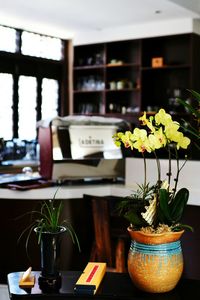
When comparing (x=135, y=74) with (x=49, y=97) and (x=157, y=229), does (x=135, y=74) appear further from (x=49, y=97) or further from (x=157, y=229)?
(x=157, y=229)

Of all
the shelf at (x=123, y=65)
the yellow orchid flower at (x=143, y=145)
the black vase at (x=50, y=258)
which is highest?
the shelf at (x=123, y=65)

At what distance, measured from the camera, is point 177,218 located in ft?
5.42

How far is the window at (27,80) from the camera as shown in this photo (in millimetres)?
7477

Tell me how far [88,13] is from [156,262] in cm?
544

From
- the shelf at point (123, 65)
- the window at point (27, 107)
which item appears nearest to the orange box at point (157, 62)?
the shelf at point (123, 65)

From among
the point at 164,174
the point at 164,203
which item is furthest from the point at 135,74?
the point at 164,203

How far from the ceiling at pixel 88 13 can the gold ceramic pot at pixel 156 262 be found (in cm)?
469

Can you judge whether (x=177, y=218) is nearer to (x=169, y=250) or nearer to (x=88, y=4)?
(x=169, y=250)

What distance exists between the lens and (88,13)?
6598 mm

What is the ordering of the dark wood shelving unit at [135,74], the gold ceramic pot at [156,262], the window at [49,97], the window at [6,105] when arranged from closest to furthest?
the gold ceramic pot at [156,262] → the dark wood shelving unit at [135,74] → the window at [6,105] → the window at [49,97]

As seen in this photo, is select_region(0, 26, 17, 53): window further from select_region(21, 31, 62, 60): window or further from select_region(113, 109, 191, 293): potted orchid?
select_region(113, 109, 191, 293): potted orchid

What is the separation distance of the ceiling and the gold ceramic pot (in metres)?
4.69

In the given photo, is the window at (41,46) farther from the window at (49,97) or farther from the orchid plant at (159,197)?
the orchid plant at (159,197)

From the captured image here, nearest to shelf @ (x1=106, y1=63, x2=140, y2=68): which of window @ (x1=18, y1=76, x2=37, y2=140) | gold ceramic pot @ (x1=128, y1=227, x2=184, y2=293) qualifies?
window @ (x1=18, y1=76, x2=37, y2=140)
